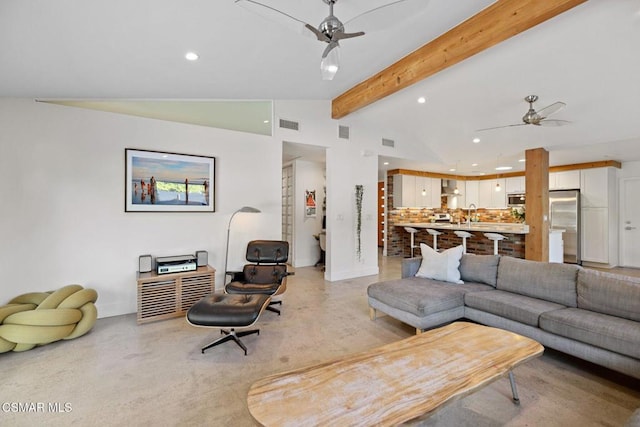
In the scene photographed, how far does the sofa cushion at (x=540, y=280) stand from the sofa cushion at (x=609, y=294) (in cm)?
8

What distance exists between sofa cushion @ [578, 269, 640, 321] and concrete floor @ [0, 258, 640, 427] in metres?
0.50

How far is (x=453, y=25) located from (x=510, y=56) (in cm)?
111

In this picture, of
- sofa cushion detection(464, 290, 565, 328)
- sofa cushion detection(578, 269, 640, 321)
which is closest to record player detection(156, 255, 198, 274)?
sofa cushion detection(464, 290, 565, 328)

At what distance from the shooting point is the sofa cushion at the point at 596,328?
198cm

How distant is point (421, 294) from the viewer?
294 centimetres

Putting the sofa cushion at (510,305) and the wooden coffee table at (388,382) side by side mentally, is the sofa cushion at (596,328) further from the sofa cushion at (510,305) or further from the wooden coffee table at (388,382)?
the wooden coffee table at (388,382)

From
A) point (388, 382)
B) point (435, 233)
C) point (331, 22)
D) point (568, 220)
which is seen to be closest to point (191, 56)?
point (331, 22)

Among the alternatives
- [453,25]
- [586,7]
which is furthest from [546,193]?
[453,25]

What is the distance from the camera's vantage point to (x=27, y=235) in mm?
3156

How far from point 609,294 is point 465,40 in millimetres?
2701

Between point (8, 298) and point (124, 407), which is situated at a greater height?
point (8, 298)

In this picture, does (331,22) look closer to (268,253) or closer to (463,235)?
(268,253)

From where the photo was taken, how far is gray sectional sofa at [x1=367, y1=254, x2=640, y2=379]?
2.11 m

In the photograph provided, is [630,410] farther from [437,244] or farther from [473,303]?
[437,244]
